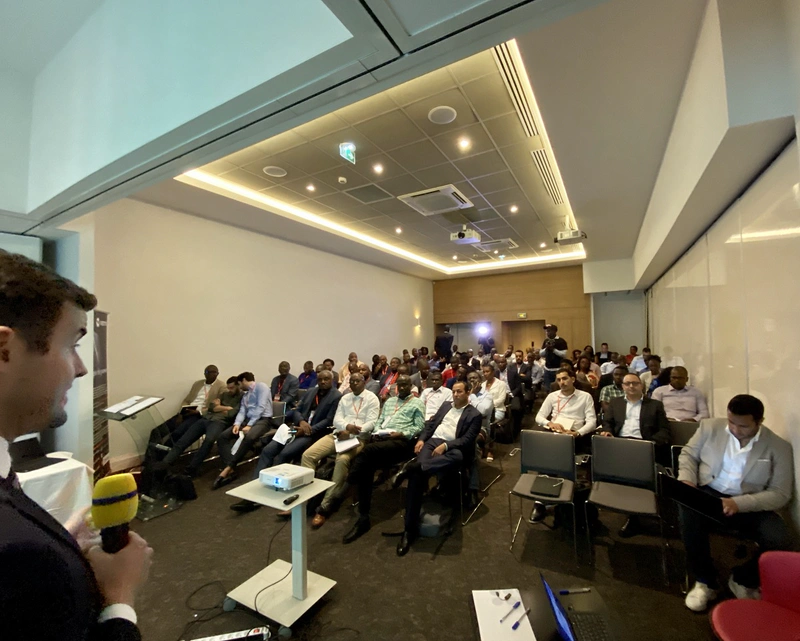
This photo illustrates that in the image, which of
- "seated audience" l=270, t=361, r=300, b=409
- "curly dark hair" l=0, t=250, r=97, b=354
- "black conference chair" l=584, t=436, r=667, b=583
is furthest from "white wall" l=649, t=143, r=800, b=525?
"seated audience" l=270, t=361, r=300, b=409

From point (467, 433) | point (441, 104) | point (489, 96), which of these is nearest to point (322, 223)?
point (441, 104)

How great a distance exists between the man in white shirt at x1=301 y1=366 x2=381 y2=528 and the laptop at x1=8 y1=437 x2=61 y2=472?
7.22 ft

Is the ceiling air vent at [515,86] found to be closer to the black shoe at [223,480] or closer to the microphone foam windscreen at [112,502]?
the microphone foam windscreen at [112,502]

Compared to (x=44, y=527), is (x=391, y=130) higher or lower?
higher

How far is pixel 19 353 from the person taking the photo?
2.47 ft

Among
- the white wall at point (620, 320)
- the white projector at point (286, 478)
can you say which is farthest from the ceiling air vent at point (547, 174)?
the white wall at point (620, 320)

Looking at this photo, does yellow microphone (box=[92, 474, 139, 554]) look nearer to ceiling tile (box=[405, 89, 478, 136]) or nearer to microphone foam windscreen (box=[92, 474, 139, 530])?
microphone foam windscreen (box=[92, 474, 139, 530])

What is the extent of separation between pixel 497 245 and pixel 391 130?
5.49m

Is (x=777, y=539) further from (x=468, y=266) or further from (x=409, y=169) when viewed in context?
(x=468, y=266)

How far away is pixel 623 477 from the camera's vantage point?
3125mm

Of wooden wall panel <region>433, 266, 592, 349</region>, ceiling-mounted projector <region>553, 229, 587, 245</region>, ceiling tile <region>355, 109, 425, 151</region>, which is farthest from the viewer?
wooden wall panel <region>433, 266, 592, 349</region>

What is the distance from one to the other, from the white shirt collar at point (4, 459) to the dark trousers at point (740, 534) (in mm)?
3389

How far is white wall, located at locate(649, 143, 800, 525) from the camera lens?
235 cm

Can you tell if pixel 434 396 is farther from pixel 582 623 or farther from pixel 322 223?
pixel 322 223
